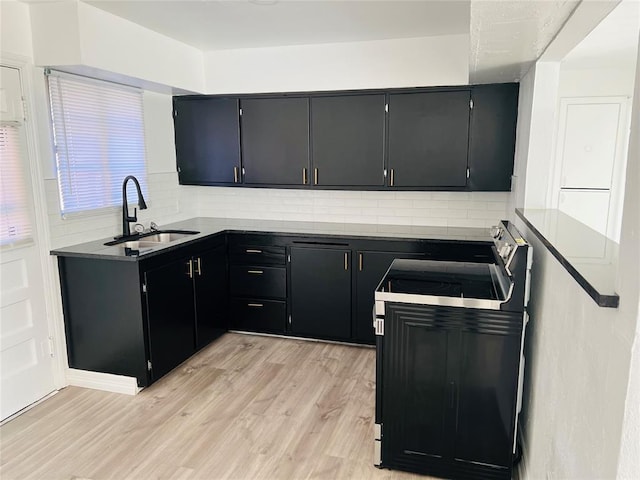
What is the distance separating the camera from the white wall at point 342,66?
3.62 m

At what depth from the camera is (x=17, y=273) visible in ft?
9.21

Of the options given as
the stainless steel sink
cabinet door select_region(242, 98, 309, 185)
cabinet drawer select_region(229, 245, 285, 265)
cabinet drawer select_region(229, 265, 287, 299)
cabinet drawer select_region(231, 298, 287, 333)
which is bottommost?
cabinet drawer select_region(231, 298, 287, 333)

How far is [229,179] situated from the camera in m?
4.18

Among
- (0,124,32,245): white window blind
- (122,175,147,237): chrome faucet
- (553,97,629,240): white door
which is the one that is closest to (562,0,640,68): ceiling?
(553,97,629,240): white door

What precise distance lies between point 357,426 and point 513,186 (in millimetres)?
2087

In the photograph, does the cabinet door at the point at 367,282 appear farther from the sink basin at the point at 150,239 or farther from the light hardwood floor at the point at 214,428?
the sink basin at the point at 150,239

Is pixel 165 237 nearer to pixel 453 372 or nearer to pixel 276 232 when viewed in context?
pixel 276 232

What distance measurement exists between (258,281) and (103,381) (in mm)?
1387

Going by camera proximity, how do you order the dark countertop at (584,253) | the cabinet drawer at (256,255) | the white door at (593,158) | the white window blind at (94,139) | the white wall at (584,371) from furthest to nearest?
the white door at (593,158), the cabinet drawer at (256,255), the white window blind at (94,139), the dark countertop at (584,253), the white wall at (584,371)

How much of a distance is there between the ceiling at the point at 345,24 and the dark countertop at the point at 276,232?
117 cm

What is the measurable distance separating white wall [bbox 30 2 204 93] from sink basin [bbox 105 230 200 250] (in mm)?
1167

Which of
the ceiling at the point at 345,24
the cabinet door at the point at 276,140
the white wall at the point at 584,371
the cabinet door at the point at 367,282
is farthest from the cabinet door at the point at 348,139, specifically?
the white wall at the point at 584,371

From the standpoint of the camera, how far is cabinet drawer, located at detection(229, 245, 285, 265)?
3846mm

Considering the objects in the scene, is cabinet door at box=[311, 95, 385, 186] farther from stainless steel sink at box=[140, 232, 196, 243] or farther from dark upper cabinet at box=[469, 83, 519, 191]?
stainless steel sink at box=[140, 232, 196, 243]
